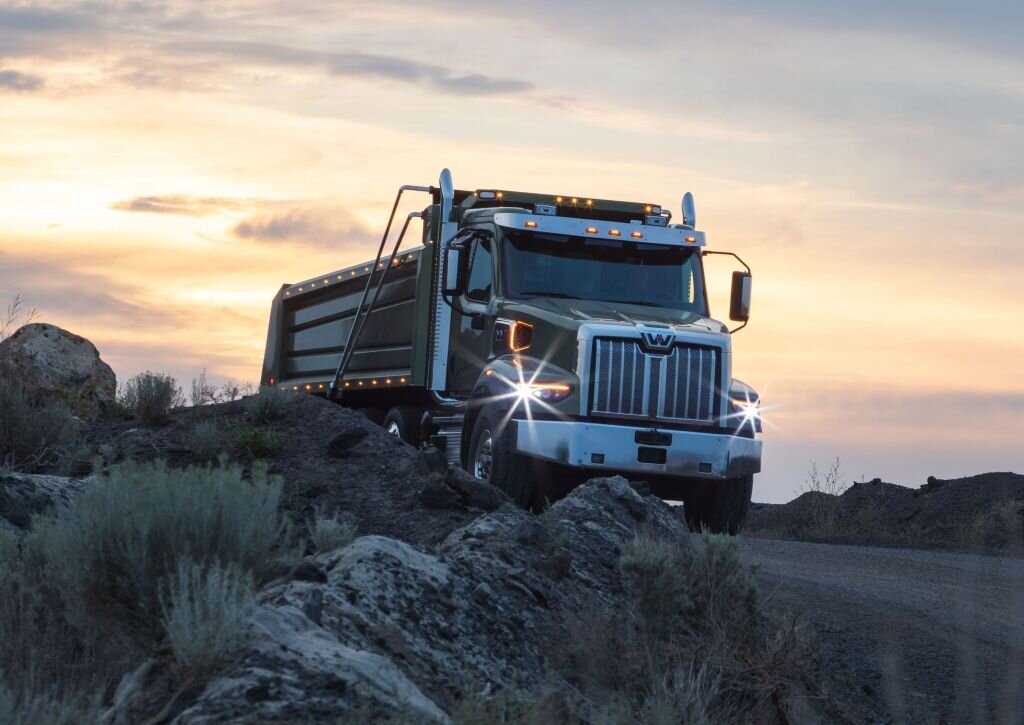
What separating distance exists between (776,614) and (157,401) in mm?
9434

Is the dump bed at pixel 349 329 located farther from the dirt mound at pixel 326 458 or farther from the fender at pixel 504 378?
the fender at pixel 504 378

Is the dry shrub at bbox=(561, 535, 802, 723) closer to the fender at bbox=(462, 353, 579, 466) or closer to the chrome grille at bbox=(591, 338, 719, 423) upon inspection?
the chrome grille at bbox=(591, 338, 719, 423)

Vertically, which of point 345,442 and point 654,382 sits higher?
point 654,382

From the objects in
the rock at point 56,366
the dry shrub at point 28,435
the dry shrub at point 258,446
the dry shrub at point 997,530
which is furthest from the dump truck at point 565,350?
the dry shrub at point 997,530

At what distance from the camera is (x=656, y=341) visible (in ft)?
44.3

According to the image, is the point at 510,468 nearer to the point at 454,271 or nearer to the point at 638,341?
the point at 638,341

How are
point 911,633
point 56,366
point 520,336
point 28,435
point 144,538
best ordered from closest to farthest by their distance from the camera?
1. point 144,538
2. point 911,633
3. point 520,336
4. point 28,435
5. point 56,366

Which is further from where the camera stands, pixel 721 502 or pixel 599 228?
pixel 599 228

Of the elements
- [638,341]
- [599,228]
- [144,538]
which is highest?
[599,228]

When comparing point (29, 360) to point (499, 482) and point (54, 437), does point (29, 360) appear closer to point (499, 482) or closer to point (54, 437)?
point (54, 437)

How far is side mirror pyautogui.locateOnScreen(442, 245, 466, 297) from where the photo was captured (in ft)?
49.6

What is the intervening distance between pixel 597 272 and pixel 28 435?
21.5ft

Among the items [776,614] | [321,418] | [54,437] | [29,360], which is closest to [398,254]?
[321,418]

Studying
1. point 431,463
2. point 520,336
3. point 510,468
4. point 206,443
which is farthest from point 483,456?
point 206,443
